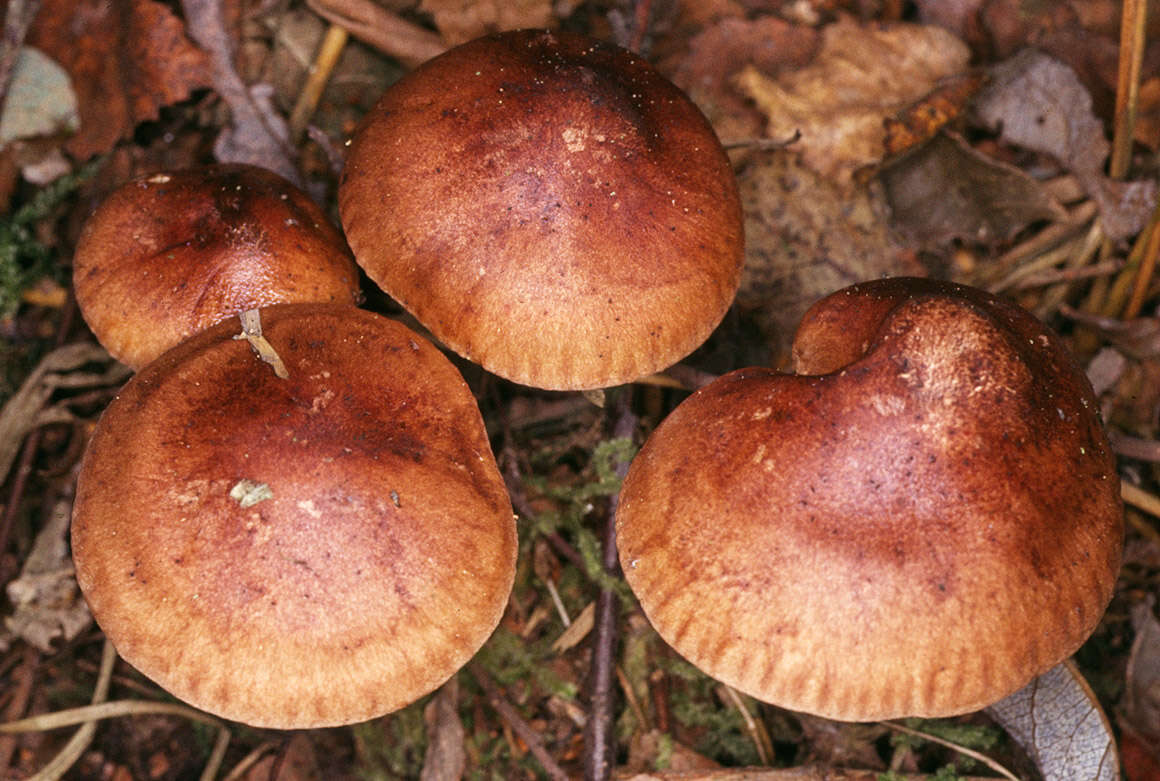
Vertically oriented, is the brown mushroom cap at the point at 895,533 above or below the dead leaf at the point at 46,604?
above

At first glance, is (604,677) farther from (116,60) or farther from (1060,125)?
(116,60)

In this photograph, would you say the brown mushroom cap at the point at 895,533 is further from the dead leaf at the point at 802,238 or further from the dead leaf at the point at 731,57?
the dead leaf at the point at 731,57

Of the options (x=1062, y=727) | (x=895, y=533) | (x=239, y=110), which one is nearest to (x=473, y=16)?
(x=239, y=110)

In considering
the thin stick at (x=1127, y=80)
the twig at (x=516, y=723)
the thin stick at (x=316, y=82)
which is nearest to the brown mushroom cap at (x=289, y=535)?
the twig at (x=516, y=723)

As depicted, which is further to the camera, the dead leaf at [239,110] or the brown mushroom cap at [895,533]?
the dead leaf at [239,110]

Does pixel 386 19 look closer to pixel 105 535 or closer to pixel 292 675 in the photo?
pixel 105 535

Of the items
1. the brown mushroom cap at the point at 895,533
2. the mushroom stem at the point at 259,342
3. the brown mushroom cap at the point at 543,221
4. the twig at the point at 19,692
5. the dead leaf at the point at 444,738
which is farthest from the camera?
the twig at the point at 19,692

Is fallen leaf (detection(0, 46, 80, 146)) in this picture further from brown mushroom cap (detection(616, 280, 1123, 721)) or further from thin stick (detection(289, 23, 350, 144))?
brown mushroom cap (detection(616, 280, 1123, 721))
